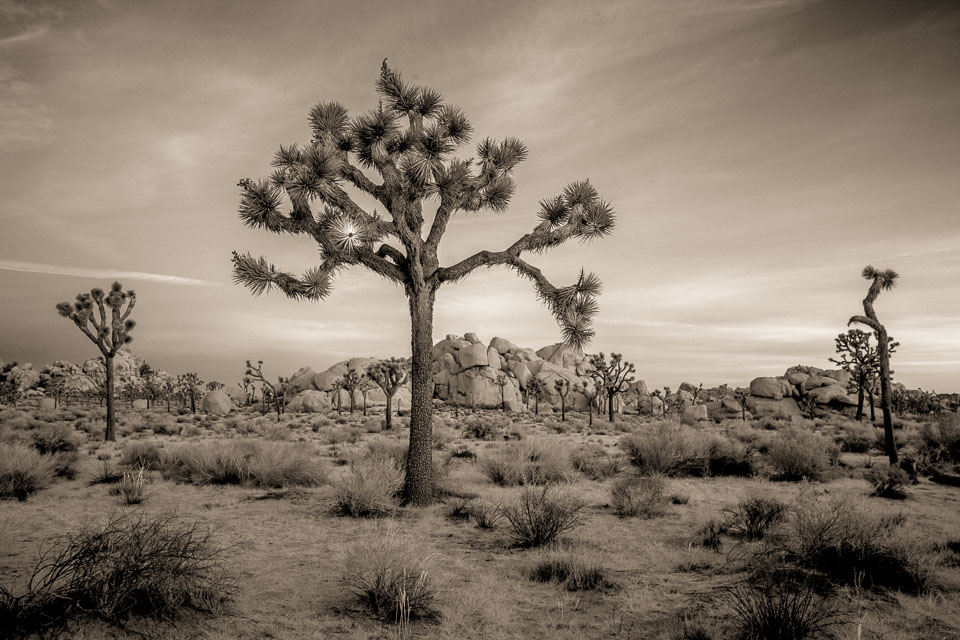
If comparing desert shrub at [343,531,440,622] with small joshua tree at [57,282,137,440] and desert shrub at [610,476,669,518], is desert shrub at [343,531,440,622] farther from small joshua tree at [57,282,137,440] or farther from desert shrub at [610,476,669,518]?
small joshua tree at [57,282,137,440]

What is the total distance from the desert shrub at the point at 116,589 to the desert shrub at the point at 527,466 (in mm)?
6673

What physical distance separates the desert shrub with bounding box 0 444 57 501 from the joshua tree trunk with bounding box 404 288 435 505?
21.5ft

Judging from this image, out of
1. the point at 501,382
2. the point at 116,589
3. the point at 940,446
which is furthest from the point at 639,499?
the point at 501,382

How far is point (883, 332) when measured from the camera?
1238cm

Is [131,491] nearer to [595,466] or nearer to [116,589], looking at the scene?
[116,589]

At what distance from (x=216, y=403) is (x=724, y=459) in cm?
4685

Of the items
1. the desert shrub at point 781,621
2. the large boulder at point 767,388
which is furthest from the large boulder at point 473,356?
the desert shrub at point 781,621

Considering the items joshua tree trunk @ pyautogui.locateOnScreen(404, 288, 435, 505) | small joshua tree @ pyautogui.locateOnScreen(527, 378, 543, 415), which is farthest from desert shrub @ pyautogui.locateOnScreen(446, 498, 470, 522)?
small joshua tree @ pyautogui.locateOnScreen(527, 378, 543, 415)

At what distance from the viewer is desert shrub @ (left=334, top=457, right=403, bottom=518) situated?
7.94m

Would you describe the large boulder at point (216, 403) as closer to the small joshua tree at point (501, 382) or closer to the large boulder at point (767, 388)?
the small joshua tree at point (501, 382)

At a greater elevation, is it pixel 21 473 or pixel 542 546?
pixel 21 473

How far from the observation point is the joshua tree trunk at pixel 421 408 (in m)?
8.70

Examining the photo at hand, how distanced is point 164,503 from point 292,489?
6.86 ft

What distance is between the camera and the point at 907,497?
9102 millimetres
